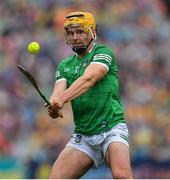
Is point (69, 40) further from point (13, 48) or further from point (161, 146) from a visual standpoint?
point (13, 48)

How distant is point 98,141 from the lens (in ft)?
27.2

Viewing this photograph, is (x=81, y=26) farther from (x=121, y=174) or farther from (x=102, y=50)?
(x=121, y=174)

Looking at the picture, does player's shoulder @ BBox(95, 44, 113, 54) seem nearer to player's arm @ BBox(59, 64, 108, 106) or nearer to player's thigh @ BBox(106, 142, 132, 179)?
player's arm @ BBox(59, 64, 108, 106)

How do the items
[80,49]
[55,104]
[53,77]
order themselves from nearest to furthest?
[55,104], [80,49], [53,77]

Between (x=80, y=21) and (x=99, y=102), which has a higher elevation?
(x=80, y=21)

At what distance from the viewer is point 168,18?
711 inches

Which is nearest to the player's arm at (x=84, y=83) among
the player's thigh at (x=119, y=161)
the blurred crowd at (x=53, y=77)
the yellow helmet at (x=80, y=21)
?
the yellow helmet at (x=80, y=21)

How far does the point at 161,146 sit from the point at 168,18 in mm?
4355

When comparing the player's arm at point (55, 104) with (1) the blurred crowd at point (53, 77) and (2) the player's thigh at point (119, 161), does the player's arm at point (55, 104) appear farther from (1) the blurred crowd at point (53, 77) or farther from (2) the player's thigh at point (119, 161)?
(1) the blurred crowd at point (53, 77)

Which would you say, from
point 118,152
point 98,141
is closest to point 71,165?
point 98,141

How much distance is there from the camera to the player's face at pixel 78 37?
8.31 m

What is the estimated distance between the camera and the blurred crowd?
13.8 m

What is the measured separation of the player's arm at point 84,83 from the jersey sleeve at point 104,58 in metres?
0.07

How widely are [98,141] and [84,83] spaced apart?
0.63 metres
